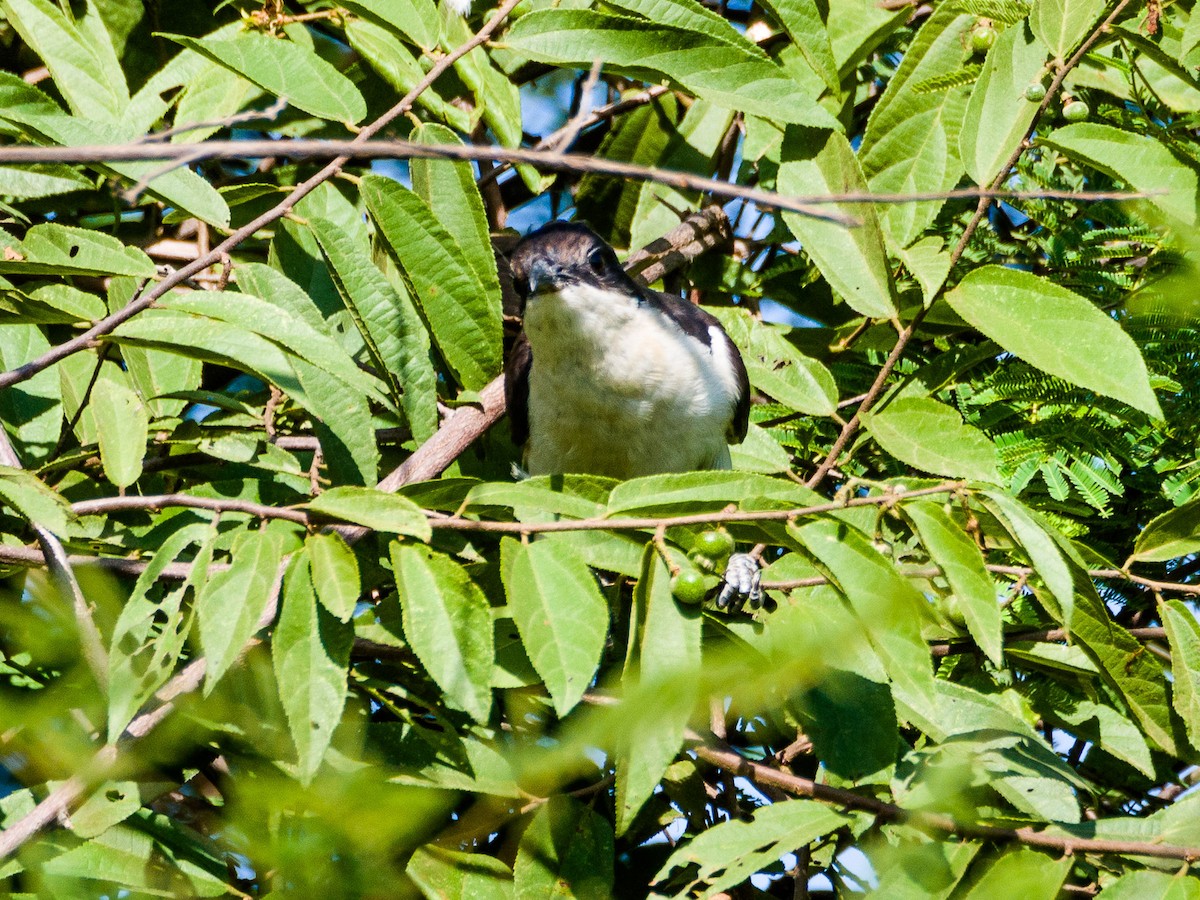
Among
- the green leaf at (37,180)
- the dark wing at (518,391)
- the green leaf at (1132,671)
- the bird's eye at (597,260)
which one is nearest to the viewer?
the green leaf at (1132,671)

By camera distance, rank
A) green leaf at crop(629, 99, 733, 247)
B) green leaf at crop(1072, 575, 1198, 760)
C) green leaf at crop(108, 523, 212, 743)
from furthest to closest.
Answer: green leaf at crop(629, 99, 733, 247) → green leaf at crop(1072, 575, 1198, 760) → green leaf at crop(108, 523, 212, 743)

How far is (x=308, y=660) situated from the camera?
2.32 m

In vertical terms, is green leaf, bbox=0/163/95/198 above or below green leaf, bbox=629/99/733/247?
above

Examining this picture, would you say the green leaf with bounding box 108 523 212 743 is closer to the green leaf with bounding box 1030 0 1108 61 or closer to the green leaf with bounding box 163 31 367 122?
the green leaf with bounding box 163 31 367 122

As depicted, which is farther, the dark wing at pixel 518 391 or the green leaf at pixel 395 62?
the dark wing at pixel 518 391

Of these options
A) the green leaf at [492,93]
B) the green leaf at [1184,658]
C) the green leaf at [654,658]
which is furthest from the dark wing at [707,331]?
the green leaf at [654,658]

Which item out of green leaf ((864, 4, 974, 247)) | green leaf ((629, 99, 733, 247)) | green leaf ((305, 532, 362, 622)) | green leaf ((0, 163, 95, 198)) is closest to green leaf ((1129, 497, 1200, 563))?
green leaf ((864, 4, 974, 247))

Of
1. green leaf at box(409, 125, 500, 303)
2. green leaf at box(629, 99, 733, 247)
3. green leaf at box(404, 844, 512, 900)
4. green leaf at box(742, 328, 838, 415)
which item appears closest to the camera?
green leaf at box(404, 844, 512, 900)

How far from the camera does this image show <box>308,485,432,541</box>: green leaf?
2234 mm

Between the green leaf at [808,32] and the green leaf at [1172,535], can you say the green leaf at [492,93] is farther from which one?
the green leaf at [1172,535]

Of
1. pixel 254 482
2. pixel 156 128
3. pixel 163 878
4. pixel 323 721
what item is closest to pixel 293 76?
pixel 254 482

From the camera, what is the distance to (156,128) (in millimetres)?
4121

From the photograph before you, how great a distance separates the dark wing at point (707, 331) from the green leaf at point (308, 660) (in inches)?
77.6

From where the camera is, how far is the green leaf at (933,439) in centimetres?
298
